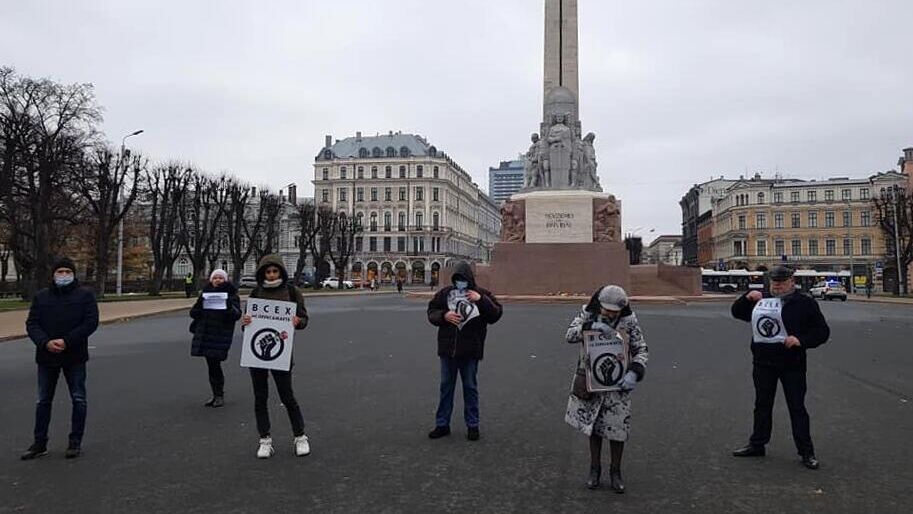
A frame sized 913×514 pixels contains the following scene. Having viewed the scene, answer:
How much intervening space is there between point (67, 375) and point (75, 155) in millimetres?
31713

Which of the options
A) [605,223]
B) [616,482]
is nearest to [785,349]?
[616,482]

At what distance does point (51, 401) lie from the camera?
19.8ft

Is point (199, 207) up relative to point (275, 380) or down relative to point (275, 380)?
up

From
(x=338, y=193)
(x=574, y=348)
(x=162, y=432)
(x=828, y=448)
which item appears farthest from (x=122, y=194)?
(x=338, y=193)

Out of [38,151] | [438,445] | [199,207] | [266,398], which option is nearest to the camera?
[266,398]

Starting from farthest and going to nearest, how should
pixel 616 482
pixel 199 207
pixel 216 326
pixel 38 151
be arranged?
pixel 199 207 < pixel 38 151 < pixel 216 326 < pixel 616 482

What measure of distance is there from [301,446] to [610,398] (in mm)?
2643

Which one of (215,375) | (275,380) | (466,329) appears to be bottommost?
(215,375)

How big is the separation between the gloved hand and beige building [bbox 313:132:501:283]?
9833 centimetres

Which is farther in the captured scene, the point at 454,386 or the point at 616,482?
the point at 454,386

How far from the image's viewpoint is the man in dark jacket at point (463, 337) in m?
6.44

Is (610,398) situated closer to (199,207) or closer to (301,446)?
(301,446)

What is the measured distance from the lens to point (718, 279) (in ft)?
227

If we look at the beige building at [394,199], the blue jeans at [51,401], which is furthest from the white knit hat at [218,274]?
the beige building at [394,199]
